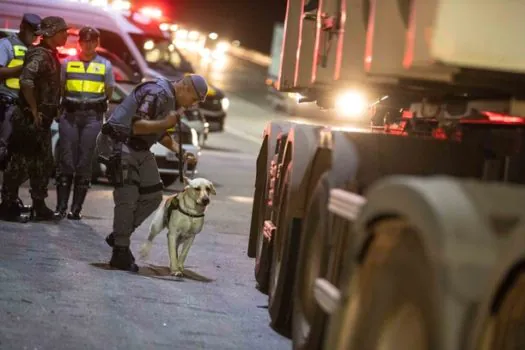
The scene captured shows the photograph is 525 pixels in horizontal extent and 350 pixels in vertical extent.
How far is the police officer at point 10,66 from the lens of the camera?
12102mm

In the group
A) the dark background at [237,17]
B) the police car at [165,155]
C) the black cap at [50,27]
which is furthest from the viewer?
the dark background at [237,17]

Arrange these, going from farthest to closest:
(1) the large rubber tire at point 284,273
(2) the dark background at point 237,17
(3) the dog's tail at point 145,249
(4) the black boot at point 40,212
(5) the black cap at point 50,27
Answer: (2) the dark background at point 237,17
(4) the black boot at point 40,212
(5) the black cap at point 50,27
(3) the dog's tail at point 145,249
(1) the large rubber tire at point 284,273

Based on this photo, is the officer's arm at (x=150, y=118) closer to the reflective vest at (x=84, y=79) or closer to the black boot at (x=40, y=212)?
the black boot at (x=40, y=212)

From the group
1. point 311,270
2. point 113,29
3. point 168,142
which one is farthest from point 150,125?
point 113,29

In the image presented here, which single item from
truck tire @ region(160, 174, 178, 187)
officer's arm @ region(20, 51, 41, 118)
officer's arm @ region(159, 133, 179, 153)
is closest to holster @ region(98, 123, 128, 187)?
officer's arm @ region(159, 133, 179, 153)

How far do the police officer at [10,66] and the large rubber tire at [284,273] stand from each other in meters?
5.02

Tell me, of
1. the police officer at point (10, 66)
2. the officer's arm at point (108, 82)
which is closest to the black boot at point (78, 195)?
the police officer at point (10, 66)

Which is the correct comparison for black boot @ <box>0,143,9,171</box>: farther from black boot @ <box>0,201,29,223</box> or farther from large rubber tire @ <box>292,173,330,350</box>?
large rubber tire @ <box>292,173,330,350</box>

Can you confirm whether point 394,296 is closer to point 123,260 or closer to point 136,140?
point 136,140

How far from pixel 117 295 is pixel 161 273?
129cm

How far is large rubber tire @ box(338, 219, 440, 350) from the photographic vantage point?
13.7 feet

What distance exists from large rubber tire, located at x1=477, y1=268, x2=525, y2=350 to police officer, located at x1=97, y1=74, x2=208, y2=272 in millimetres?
5583

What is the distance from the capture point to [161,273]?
984cm

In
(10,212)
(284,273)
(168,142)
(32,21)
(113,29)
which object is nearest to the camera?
(284,273)
